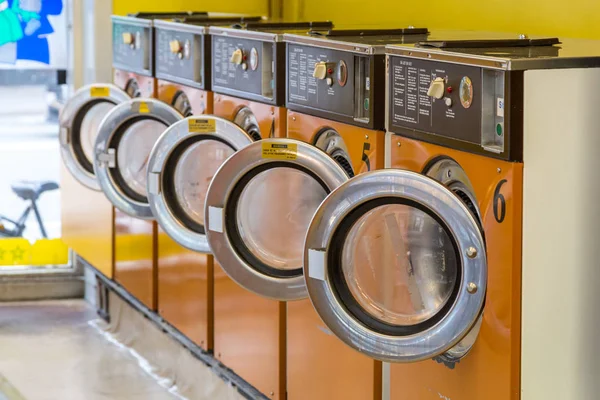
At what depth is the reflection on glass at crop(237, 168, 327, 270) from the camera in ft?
11.0

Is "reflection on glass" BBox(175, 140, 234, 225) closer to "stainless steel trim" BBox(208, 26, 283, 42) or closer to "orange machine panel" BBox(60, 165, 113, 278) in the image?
"stainless steel trim" BBox(208, 26, 283, 42)

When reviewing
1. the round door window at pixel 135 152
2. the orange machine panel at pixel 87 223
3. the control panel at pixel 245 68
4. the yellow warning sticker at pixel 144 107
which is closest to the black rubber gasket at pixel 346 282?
the control panel at pixel 245 68

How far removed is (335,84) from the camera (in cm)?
313

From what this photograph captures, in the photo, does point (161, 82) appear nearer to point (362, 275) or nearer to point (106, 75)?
point (106, 75)

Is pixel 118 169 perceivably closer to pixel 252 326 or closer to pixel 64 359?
pixel 64 359

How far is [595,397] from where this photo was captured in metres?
2.53

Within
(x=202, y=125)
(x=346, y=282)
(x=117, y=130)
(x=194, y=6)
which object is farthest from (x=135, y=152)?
(x=346, y=282)

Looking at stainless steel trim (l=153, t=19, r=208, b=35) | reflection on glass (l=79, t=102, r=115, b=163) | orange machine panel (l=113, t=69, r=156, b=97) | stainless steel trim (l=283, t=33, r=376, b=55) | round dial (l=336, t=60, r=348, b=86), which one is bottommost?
reflection on glass (l=79, t=102, r=115, b=163)

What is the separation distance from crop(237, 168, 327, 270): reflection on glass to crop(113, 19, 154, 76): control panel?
4.54 ft

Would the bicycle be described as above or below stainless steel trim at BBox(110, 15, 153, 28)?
below

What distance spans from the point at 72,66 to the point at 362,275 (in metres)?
3.33

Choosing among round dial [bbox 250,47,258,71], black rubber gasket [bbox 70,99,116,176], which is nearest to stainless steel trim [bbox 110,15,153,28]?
black rubber gasket [bbox 70,99,116,176]

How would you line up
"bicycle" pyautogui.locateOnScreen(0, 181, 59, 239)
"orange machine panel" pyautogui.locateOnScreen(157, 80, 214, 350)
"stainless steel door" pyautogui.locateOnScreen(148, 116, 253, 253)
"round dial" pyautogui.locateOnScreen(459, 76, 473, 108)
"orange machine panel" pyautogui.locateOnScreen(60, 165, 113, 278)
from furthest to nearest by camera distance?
1. "bicycle" pyautogui.locateOnScreen(0, 181, 59, 239)
2. "orange machine panel" pyautogui.locateOnScreen(60, 165, 113, 278)
3. "orange machine panel" pyautogui.locateOnScreen(157, 80, 214, 350)
4. "stainless steel door" pyautogui.locateOnScreen(148, 116, 253, 253)
5. "round dial" pyautogui.locateOnScreen(459, 76, 473, 108)

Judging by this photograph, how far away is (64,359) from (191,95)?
1538 millimetres
